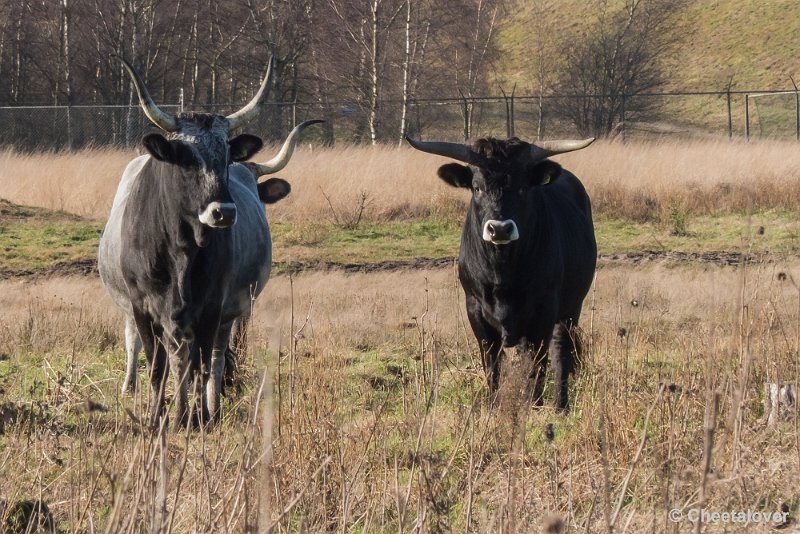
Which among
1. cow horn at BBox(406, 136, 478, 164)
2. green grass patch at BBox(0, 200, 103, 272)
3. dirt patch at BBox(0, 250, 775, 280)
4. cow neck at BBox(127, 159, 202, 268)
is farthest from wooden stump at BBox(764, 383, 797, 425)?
green grass patch at BBox(0, 200, 103, 272)

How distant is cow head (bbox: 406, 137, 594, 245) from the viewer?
706 cm

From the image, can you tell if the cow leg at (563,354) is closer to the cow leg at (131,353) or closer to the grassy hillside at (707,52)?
the cow leg at (131,353)

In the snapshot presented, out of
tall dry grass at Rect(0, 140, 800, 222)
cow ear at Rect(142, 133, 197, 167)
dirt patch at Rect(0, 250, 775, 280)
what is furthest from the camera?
tall dry grass at Rect(0, 140, 800, 222)

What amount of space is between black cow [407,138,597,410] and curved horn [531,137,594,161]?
1cm

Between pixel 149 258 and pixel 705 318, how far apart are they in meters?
5.10

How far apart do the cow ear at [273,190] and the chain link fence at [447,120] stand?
46.5 feet

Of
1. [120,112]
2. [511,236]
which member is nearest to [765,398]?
[511,236]

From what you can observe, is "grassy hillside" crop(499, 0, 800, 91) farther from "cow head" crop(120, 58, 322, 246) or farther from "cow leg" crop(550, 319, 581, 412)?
"cow head" crop(120, 58, 322, 246)

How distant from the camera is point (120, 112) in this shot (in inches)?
1348

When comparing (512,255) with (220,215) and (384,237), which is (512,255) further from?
(384,237)

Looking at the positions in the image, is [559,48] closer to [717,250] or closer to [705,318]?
[717,250]

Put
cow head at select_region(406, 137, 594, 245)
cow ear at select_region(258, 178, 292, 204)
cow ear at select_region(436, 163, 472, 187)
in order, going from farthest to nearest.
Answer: cow ear at select_region(258, 178, 292, 204)
cow ear at select_region(436, 163, 472, 187)
cow head at select_region(406, 137, 594, 245)

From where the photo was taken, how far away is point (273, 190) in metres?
9.02

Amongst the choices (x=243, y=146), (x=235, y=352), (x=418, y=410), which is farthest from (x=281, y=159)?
(x=418, y=410)
